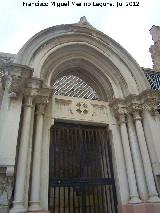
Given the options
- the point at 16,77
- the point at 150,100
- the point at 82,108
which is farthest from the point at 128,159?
the point at 16,77

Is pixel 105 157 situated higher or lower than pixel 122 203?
higher

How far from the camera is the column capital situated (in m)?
6.17

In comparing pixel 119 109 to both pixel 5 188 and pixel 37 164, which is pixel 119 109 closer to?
pixel 37 164

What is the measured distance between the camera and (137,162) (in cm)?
686

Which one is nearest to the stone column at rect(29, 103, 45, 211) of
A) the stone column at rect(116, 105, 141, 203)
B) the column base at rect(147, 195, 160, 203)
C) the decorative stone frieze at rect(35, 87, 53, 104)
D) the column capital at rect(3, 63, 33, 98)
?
the decorative stone frieze at rect(35, 87, 53, 104)

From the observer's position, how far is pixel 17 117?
19.4 feet

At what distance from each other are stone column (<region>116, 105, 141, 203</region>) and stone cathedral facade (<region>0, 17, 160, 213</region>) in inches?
1.1

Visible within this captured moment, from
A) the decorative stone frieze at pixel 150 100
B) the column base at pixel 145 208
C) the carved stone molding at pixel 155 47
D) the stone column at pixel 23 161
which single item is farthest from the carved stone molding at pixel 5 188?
the carved stone molding at pixel 155 47

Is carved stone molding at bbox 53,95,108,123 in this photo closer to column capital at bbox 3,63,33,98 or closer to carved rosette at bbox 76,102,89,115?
carved rosette at bbox 76,102,89,115

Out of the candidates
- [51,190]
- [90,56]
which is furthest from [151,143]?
[90,56]

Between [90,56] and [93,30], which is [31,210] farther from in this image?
[93,30]

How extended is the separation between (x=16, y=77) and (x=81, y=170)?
3.20 metres

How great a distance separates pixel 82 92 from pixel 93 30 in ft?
7.70

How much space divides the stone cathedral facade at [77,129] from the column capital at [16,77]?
1.0 inches
